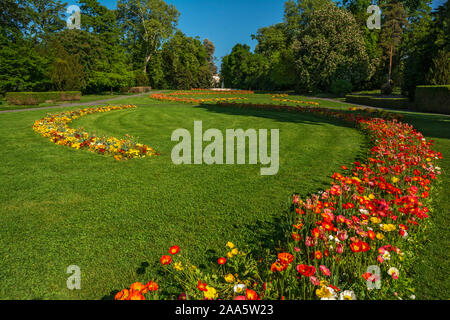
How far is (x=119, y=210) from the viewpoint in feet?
12.2

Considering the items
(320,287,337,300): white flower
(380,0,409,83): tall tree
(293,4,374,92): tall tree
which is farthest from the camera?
(380,0,409,83): tall tree

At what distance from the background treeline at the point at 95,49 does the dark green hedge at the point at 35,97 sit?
1583mm

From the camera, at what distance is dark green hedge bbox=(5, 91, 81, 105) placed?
A: 18938 mm

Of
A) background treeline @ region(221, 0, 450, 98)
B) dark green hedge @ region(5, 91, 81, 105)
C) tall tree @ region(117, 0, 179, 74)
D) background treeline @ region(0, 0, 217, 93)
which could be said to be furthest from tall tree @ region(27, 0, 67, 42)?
background treeline @ region(221, 0, 450, 98)

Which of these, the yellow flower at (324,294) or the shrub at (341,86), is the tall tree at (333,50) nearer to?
the shrub at (341,86)

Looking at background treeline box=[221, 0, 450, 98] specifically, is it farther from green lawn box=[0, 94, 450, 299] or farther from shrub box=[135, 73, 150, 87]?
shrub box=[135, 73, 150, 87]

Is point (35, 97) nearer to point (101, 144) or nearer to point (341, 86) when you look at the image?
point (101, 144)

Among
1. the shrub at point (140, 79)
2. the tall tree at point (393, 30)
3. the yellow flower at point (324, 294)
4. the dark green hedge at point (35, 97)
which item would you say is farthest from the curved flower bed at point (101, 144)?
the tall tree at point (393, 30)

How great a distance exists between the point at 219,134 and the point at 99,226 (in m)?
6.18

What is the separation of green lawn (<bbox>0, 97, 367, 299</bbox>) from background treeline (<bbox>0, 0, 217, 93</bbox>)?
21.3 m

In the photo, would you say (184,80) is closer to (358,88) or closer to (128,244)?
(358,88)

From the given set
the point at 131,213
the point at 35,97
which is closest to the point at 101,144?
the point at 131,213
